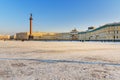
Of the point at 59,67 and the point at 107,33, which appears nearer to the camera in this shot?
the point at 59,67

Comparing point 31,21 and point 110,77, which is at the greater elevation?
point 31,21

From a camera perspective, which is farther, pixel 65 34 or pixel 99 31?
pixel 65 34

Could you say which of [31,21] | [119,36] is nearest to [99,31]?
[119,36]

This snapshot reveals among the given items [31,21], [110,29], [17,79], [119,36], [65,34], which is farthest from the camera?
[65,34]

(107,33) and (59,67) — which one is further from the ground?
(107,33)

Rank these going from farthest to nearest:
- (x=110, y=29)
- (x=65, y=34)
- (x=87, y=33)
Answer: (x=65, y=34), (x=87, y=33), (x=110, y=29)

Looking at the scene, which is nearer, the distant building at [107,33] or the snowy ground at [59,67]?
the snowy ground at [59,67]

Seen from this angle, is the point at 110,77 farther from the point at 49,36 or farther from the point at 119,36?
the point at 49,36

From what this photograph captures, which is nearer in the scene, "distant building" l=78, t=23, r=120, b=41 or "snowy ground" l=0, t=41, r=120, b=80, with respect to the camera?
"snowy ground" l=0, t=41, r=120, b=80

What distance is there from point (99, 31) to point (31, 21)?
4187cm

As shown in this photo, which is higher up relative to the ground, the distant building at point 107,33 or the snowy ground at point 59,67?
the distant building at point 107,33

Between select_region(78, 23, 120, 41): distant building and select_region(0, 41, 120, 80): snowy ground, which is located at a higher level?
select_region(78, 23, 120, 41): distant building

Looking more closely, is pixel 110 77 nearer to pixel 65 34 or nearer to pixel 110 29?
pixel 110 29

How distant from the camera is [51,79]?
5152mm
